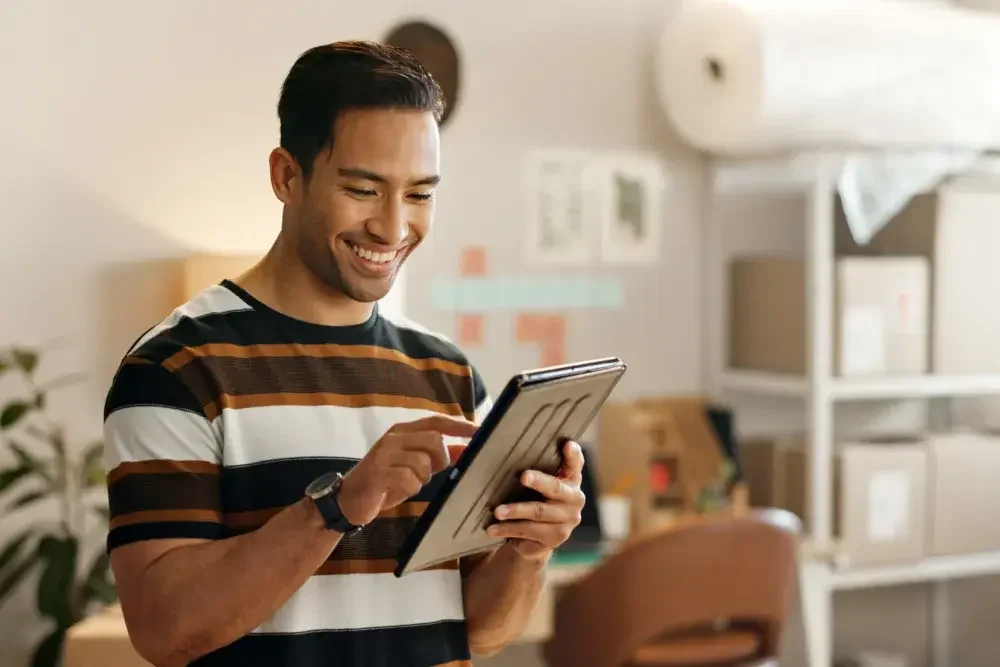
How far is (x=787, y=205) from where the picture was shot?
139 inches

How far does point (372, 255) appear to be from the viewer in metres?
1.16

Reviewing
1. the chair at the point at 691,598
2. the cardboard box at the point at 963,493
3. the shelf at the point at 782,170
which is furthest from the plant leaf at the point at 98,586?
the cardboard box at the point at 963,493

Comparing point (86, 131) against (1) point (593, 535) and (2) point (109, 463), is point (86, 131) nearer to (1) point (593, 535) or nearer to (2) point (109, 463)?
(1) point (593, 535)

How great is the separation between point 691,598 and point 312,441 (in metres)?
1.44

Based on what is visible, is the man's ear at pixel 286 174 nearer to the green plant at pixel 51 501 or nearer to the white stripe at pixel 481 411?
the white stripe at pixel 481 411

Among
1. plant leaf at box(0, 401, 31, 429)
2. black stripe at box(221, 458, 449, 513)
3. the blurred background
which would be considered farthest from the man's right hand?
plant leaf at box(0, 401, 31, 429)

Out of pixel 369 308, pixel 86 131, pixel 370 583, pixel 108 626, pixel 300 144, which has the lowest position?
pixel 108 626

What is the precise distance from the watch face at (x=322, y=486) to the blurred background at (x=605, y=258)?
5.17ft

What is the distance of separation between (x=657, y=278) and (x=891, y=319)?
0.58 metres

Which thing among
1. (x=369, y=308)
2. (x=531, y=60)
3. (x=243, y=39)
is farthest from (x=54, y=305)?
(x=369, y=308)

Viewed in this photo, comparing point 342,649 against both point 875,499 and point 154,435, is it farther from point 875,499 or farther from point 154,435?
point 875,499

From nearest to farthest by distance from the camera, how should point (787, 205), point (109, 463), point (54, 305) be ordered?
point (109, 463), point (54, 305), point (787, 205)

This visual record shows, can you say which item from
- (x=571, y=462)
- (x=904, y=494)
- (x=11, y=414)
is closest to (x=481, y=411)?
(x=571, y=462)

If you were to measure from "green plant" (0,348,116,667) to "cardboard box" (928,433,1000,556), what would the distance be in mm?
1943
